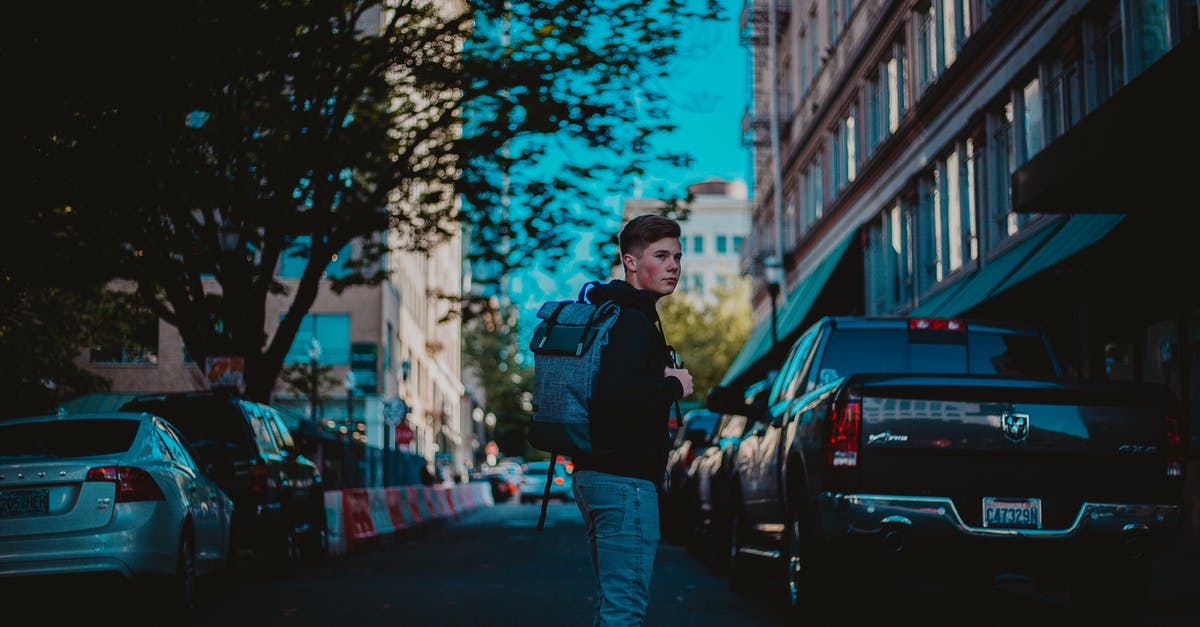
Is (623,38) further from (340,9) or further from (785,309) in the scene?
(785,309)

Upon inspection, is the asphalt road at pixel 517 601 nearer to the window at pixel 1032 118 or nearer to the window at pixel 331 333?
the window at pixel 1032 118

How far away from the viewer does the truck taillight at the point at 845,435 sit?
865cm

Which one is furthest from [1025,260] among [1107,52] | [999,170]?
[999,170]

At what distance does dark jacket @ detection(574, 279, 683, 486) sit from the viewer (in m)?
5.02

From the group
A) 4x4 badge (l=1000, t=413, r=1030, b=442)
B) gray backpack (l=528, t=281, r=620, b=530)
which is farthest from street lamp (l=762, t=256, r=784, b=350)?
gray backpack (l=528, t=281, r=620, b=530)

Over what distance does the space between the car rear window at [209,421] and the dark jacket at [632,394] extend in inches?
428

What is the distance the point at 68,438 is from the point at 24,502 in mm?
858

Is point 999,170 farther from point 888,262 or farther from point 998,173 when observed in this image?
point 888,262

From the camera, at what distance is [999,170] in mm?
24469

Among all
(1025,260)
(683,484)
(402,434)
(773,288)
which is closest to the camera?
(1025,260)

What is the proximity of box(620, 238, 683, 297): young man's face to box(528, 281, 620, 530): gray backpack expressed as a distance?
179 millimetres

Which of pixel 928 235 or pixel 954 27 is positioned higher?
pixel 954 27

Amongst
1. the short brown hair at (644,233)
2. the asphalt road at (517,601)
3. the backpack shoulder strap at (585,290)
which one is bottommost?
the asphalt road at (517,601)

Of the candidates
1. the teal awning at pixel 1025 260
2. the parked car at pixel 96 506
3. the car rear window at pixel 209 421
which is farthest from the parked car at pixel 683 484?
the parked car at pixel 96 506
